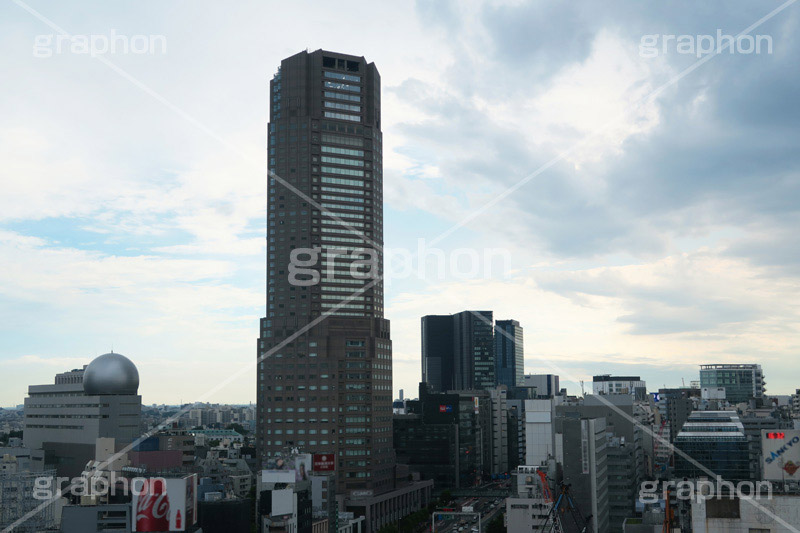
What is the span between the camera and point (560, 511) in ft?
349

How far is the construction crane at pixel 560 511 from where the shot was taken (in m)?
102

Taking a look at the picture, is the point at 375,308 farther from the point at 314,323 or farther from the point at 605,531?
the point at 605,531

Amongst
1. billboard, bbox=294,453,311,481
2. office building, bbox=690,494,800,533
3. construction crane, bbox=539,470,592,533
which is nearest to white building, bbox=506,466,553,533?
construction crane, bbox=539,470,592,533

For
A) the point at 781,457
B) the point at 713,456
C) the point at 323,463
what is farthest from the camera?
the point at 713,456

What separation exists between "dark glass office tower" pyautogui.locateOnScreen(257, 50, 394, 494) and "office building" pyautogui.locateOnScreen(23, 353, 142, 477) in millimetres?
27928

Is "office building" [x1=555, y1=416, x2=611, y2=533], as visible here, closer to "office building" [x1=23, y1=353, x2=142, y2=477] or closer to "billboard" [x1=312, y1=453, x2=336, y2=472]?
"billboard" [x1=312, y1=453, x2=336, y2=472]

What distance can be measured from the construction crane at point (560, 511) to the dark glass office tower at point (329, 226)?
56984 mm

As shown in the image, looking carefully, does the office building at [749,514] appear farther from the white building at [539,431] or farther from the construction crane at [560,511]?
the white building at [539,431]

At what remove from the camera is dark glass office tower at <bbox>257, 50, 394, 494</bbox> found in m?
169

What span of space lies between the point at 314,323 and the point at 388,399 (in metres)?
24.8

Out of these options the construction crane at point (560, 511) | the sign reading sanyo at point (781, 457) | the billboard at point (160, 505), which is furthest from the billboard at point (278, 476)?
the sign reading sanyo at point (781, 457)

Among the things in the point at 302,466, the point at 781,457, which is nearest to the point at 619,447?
the point at 302,466

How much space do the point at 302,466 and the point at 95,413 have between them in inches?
2122

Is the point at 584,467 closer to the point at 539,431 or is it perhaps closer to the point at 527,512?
the point at 527,512
